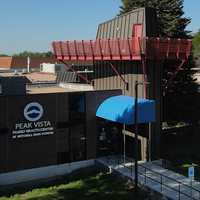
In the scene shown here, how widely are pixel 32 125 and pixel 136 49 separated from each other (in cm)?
833

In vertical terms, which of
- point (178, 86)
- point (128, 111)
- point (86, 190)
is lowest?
point (86, 190)

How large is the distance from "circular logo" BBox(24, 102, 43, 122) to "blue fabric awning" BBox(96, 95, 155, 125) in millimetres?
4172

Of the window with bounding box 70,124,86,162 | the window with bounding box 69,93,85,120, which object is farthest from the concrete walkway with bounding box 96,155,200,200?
the window with bounding box 69,93,85,120

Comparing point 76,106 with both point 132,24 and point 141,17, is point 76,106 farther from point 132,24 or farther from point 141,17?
point 141,17

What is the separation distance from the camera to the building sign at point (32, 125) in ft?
A: 65.7

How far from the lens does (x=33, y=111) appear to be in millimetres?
20406

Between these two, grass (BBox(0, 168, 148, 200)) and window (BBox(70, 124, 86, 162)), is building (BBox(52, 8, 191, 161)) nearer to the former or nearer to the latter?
window (BBox(70, 124, 86, 162))

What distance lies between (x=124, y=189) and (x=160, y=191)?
2.28m

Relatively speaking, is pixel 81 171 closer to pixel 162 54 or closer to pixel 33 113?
pixel 33 113

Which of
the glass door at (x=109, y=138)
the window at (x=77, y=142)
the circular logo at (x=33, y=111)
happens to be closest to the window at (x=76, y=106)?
the window at (x=77, y=142)

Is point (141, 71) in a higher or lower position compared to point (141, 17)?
lower

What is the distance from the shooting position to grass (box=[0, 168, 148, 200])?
17266mm

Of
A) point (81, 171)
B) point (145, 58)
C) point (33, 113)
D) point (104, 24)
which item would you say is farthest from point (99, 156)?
point (104, 24)

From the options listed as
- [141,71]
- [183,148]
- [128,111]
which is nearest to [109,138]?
[128,111]
